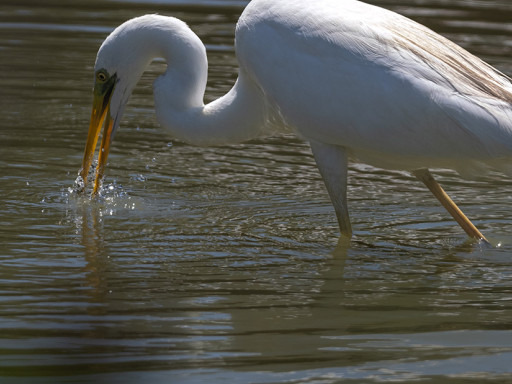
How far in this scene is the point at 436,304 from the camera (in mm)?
5082

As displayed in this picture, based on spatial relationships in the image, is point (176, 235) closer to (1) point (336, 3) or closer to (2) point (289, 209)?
(2) point (289, 209)

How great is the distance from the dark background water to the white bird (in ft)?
2.04

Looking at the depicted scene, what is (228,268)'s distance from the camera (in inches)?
218

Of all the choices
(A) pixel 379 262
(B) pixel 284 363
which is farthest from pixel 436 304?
(B) pixel 284 363

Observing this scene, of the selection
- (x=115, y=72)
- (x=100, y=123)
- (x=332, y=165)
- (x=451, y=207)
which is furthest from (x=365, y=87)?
(x=100, y=123)

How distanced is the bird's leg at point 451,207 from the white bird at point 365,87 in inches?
13.0

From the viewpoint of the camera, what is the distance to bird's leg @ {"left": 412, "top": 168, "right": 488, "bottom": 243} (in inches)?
248

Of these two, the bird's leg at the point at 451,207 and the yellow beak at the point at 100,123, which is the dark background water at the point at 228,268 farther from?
the yellow beak at the point at 100,123

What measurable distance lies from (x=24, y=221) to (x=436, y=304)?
9.14ft

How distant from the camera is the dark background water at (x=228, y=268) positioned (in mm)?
4098

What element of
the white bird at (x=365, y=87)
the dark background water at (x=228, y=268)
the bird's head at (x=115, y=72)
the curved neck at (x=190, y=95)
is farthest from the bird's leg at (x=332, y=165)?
the bird's head at (x=115, y=72)

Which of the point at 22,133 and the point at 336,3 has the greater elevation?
the point at 336,3

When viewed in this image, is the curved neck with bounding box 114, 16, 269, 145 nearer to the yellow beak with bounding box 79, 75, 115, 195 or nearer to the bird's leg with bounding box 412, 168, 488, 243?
the yellow beak with bounding box 79, 75, 115, 195

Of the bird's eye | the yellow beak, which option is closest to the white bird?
the bird's eye
